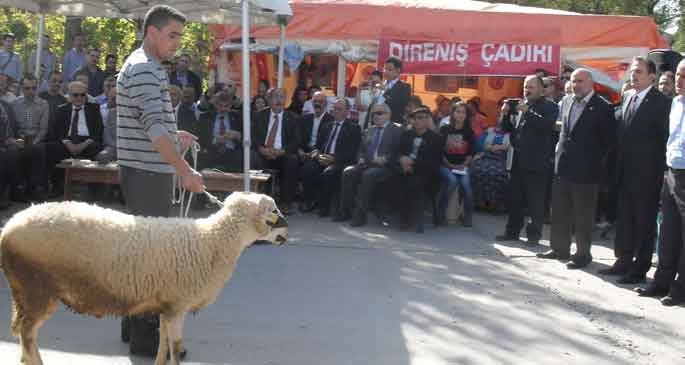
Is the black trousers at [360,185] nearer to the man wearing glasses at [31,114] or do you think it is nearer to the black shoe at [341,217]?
the black shoe at [341,217]

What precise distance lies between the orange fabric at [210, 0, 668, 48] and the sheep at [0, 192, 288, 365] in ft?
35.9

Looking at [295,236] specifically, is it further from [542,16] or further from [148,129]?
[542,16]

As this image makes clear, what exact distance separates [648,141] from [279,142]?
18.5 ft

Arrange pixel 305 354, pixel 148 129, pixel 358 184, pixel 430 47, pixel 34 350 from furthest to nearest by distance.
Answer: pixel 430 47 < pixel 358 184 < pixel 305 354 < pixel 148 129 < pixel 34 350

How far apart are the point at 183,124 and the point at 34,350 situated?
24.9 ft

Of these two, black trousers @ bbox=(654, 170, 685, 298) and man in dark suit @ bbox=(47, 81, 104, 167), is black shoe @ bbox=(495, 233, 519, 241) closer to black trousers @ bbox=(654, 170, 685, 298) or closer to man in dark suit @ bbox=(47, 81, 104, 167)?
black trousers @ bbox=(654, 170, 685, 298)

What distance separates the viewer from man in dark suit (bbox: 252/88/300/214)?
11.8 m

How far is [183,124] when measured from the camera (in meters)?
12.0

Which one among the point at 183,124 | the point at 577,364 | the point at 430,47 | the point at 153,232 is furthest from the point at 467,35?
the point at 153,232

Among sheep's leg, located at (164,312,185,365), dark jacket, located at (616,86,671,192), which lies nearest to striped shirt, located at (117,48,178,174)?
sheep's leg, located at (164,312,185,365)

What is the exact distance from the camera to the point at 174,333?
4.71 meters

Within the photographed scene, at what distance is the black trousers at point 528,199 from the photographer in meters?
9.91

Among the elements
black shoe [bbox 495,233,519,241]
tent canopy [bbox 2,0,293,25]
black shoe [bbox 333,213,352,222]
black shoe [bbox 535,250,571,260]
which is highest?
tent canopy [bbox 2,0,293,25]

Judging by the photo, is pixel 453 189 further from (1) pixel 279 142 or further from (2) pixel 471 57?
(2) pixel 471 57
